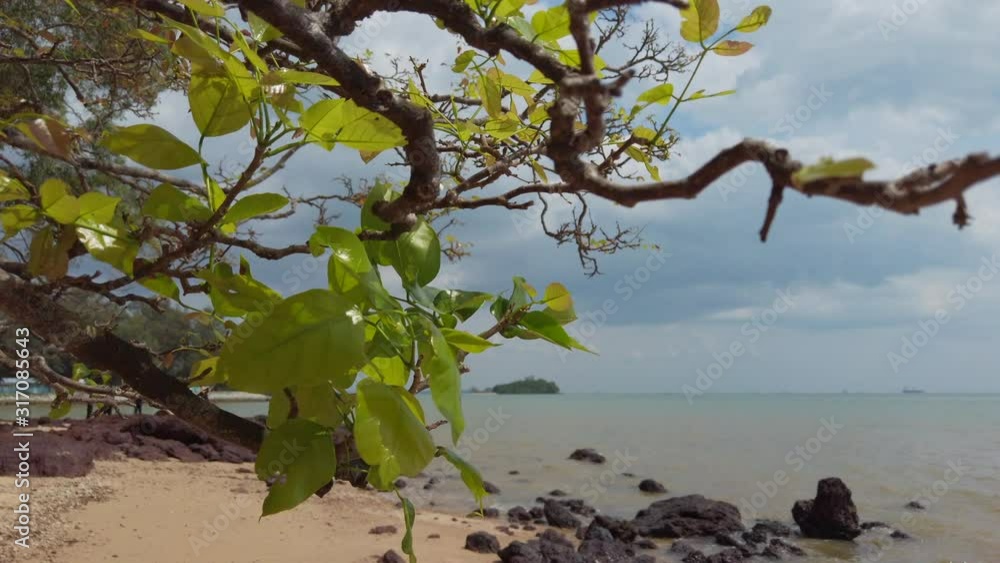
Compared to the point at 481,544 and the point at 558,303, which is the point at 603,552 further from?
the point at 558,303

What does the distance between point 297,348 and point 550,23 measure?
0.40 m

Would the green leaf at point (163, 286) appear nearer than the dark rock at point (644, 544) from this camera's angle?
Yes

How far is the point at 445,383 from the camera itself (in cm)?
47

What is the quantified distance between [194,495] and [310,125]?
620 centimetres

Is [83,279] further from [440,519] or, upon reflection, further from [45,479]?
[440,519]

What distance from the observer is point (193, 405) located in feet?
2.63

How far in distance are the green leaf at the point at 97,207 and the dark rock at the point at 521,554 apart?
5.15 metres

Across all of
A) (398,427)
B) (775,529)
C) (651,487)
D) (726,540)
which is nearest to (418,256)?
(398,427)

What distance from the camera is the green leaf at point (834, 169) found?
0.93 feet

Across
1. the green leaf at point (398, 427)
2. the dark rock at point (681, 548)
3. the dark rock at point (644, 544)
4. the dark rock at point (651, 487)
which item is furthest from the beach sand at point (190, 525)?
the dark rock at point (651, 487)

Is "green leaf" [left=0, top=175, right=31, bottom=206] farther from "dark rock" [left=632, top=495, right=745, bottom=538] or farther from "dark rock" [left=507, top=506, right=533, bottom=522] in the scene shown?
"dark rock" [left=507, top=506, right=533, bottom=522]

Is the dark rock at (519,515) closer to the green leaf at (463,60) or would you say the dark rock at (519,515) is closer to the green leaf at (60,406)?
the green leaf at (60,406)

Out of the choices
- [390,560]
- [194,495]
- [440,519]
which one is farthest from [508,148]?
[440,519]

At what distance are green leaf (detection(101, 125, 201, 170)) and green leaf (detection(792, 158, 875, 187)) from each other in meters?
0.49
